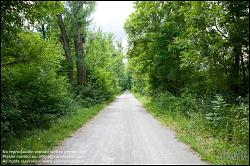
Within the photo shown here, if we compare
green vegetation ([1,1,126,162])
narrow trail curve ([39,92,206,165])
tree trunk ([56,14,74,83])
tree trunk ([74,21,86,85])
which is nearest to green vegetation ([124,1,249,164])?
narrow trail curve ([39,92,206,165])

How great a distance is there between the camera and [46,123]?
13883 millimetres

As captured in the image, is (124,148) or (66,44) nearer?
(124,148)

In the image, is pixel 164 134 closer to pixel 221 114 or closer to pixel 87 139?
pixel 221 114

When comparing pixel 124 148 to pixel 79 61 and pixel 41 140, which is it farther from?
pixel 79 61

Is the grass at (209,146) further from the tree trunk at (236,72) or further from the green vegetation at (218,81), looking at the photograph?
the tree trunk at (236,72)

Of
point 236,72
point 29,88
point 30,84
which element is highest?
point 236,72

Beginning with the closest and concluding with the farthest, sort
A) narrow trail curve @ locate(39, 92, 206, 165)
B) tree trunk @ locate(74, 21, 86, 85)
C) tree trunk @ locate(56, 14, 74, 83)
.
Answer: narrow trail curve @ locate(39, 92, 206, 165) < tree trunk @ locate(56, 14, 74, 83) < tree trunk @ locate(74, 21, 86, 85)

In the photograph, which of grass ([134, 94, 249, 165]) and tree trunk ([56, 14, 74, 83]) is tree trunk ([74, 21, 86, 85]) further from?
grass ([134, 94, 249, 165])

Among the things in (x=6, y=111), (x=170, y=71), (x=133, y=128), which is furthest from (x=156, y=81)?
(x=6, y=111)

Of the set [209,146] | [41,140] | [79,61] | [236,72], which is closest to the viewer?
[209,146]

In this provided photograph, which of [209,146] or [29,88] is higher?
[29,88]

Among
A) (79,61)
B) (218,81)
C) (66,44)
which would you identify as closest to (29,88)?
(218,81)

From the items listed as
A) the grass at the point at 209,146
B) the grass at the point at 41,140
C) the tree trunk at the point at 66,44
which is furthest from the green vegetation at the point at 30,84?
the tree trunk at the point at 66,44

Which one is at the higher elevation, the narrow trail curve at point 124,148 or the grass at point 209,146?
the grass at point 209,146
